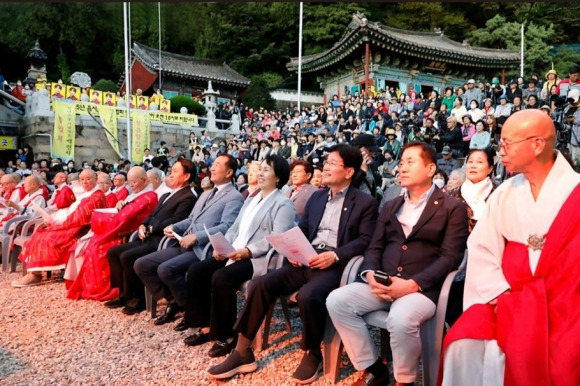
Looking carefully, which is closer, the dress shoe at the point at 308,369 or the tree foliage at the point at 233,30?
the dress shoe at the point at 308,369

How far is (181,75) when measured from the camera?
1085 inches

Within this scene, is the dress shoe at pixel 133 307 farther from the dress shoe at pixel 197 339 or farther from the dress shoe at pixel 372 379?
the dress shoe at pixel 372 379

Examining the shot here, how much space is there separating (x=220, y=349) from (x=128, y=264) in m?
1.57

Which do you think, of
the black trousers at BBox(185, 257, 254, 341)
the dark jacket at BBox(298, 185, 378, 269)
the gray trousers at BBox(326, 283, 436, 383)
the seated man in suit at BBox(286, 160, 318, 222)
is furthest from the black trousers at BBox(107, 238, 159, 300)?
the gray trousers at BBox(326, 283, 436, 383)

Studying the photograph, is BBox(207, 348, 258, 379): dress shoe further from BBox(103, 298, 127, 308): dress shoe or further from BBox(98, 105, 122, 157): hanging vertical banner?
BBox(98, 105, 122, 157): hanging vertical banner

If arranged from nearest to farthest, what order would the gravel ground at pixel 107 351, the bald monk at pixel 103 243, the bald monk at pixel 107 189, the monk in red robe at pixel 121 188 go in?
the gravel ground at pixel 107 351 < the bald monk at pixel 103 243 < the bald monk at pixel 107 189 < the monk in red robe at pixel 121 188

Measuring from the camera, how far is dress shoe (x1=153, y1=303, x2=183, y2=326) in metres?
4.21

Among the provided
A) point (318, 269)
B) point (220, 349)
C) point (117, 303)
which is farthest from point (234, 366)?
point (117, 303)

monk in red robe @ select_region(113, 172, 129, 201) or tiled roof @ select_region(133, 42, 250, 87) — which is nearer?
monk in red robe @ select_region(113, 172, 129, 201)

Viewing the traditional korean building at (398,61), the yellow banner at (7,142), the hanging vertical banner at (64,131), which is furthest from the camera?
the traditional korean building at (398,61)

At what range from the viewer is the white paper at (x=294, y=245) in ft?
9.91

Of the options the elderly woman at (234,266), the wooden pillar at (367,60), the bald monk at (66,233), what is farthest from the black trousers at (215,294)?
the wooden pillar at (367,60)

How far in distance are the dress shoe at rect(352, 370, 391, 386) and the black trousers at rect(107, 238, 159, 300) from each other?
2.53m

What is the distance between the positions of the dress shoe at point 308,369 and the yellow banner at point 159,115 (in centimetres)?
1693
